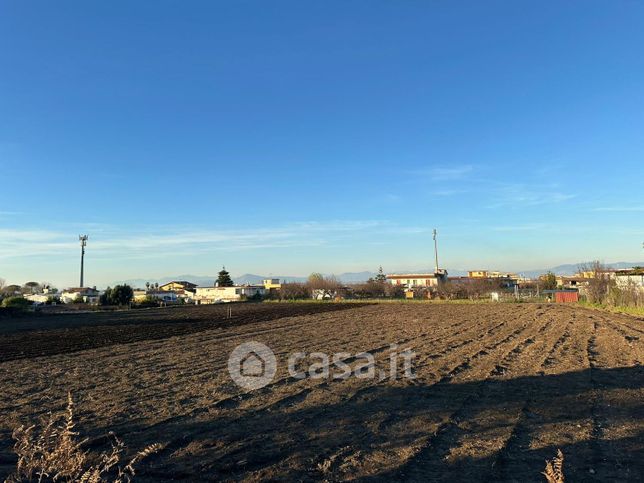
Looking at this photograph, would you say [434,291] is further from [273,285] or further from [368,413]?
[368,413]

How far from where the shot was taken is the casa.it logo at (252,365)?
30.9 feet

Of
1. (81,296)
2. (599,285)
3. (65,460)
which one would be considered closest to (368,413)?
(65,460)

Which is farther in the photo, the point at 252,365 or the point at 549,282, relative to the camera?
the point at 549,282

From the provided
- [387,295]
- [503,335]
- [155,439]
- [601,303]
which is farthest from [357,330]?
[387,295]

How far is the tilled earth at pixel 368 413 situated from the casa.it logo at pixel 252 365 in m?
0.26

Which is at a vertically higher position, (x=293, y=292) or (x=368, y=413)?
(x=293, y=292)

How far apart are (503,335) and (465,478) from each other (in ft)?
44.4

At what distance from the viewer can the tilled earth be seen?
4930 millimetres

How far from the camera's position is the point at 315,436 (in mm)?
5895

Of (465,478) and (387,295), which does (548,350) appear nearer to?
(465,478)

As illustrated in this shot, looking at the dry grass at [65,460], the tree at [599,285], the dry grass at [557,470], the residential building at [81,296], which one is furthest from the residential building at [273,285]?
the dry grass at [557,470]

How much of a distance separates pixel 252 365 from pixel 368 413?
5618mm

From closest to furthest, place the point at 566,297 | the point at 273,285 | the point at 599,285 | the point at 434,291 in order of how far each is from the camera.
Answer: the point at 599,285 → the point at 566,297 → the point at 434,291 → the point at 273,285

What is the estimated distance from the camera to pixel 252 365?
1192 cm
